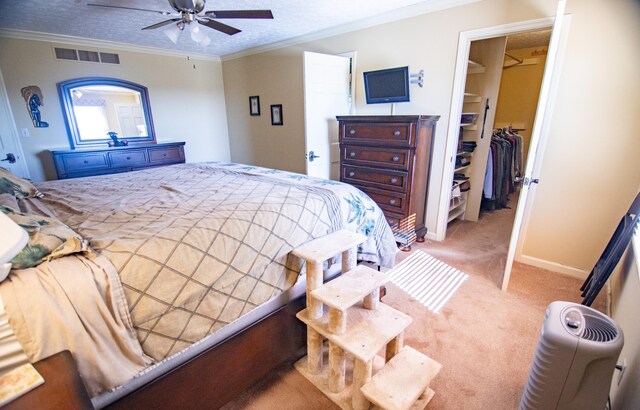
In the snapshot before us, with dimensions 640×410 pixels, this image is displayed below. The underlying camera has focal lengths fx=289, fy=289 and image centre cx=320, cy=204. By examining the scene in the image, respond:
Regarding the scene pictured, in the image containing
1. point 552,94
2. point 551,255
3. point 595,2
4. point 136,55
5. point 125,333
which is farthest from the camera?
point 136,55

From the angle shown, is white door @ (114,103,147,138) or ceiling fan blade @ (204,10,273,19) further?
white door @ (114,103,147,138)

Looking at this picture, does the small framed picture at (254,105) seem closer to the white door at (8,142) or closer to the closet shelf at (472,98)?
the white door at (8,142)

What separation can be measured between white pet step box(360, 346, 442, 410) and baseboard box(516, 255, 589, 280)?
6.26 ft

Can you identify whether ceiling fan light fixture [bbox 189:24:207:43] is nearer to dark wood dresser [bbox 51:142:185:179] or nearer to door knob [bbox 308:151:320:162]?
door knob [bbox 308:151:320:162]

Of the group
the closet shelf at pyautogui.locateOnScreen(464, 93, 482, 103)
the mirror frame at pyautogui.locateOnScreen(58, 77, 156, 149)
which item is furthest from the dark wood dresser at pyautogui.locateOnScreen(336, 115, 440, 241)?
the mirror frame at pyautogui.locateOnScreen(58, 77, 156, 149)

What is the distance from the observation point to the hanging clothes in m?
3.76

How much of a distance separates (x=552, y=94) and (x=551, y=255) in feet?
4.53

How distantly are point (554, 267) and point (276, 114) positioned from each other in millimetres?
3968

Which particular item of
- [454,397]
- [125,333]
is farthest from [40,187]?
[454,397]

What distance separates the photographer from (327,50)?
3.70 metres

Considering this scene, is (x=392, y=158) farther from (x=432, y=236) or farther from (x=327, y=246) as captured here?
(x=327, y=246)

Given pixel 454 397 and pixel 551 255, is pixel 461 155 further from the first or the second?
pixel 454 397

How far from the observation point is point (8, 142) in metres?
3.37

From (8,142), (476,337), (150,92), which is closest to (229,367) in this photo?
(476,337)
